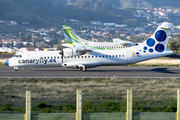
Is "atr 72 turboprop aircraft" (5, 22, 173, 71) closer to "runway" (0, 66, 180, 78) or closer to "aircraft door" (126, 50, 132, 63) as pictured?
"aircraft door" (126, 50, 132, 63)

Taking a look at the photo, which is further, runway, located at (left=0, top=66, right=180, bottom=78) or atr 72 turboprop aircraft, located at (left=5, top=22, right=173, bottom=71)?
atr 72 turboprop aircraft, located at (left=5, top=22, right=173, bottom=71)

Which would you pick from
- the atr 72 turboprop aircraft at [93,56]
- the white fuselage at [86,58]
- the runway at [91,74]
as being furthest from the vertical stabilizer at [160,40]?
the runway at [91,74]

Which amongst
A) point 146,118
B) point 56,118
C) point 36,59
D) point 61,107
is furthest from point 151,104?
point 36,59

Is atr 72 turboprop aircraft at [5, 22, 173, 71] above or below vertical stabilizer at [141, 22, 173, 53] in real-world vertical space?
below

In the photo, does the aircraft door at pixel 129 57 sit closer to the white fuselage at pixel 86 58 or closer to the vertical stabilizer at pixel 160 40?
the white fuselage at pixel 86 58

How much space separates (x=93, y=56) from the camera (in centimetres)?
3375

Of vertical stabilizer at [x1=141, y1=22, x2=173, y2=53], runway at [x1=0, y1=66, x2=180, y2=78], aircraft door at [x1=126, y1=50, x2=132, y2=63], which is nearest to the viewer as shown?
runway at [x1=0, y1=66, x2=180, y2=78]

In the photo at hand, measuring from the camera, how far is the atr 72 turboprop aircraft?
3312 cm

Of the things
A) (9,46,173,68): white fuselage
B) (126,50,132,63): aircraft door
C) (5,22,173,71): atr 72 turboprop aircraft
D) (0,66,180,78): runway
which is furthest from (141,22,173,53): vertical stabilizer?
(0,66,180,78): runway

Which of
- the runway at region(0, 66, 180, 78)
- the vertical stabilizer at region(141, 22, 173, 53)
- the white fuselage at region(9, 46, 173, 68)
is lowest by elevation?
the runway at region(0, 66, 180, 78)

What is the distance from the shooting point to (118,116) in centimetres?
1019

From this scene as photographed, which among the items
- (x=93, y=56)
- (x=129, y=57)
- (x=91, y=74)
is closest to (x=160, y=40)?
(x=129, y=57)

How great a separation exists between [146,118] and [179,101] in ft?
5.04

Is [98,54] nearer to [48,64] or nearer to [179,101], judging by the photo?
[48,64]
